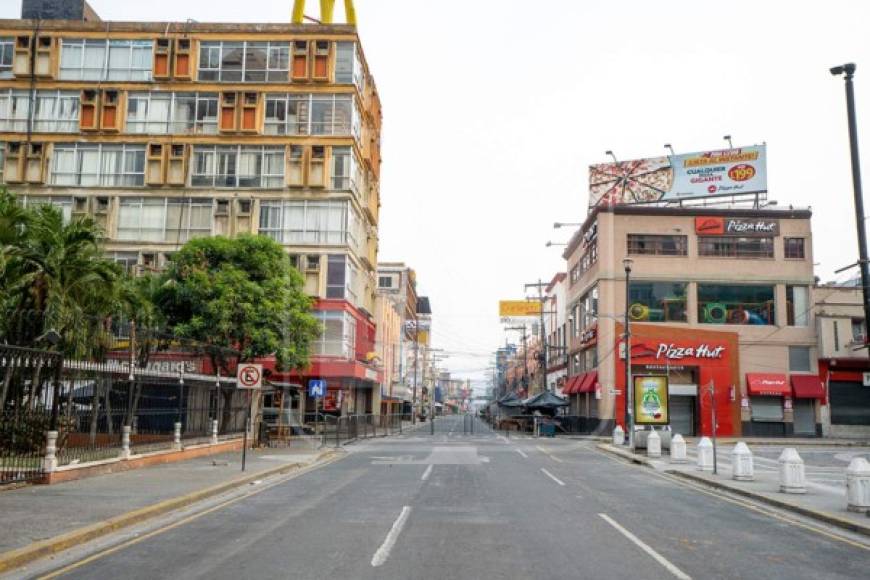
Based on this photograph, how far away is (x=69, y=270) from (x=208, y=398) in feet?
26.7

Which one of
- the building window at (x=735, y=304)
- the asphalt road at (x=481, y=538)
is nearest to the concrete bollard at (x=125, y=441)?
the asphalt road at (x=481, y=538)

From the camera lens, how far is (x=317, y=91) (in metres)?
47.3

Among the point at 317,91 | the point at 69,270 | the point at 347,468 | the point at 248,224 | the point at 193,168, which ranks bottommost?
the point at 347,468

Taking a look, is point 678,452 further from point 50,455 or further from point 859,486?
point 50,455

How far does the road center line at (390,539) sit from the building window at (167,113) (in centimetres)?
3900

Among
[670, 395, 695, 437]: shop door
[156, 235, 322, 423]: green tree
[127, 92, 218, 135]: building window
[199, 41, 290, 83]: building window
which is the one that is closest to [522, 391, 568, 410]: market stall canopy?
[670, 395, 695, 437]: shop door

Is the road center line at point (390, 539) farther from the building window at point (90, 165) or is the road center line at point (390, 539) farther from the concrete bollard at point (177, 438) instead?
the building window at point (90, 165)

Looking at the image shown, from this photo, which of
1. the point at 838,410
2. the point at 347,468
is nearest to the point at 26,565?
the point at 347,468

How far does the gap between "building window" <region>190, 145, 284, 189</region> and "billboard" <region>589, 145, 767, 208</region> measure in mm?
22614

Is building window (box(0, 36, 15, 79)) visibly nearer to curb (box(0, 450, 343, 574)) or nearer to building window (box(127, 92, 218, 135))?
building window (box(127, 92, 218, 135))

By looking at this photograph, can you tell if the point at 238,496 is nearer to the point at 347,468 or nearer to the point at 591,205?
the point at 347,468

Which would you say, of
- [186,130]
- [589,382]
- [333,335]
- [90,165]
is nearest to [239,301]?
[333,335]

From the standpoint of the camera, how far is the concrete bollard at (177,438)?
23297mm

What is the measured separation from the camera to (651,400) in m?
37.5
